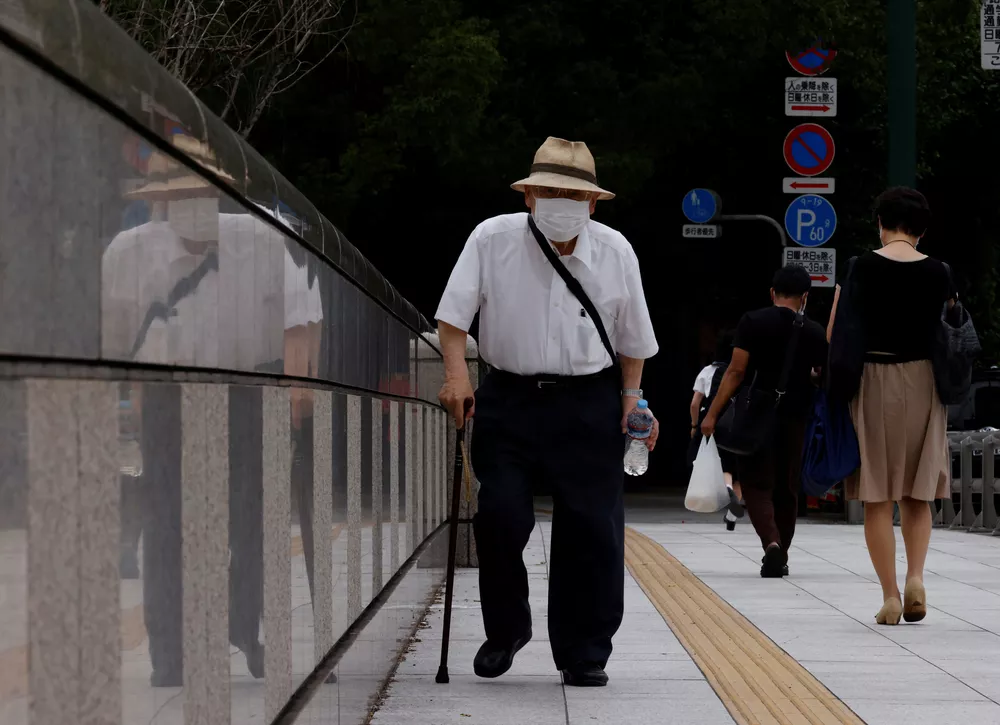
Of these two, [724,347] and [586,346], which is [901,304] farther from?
[724,347]

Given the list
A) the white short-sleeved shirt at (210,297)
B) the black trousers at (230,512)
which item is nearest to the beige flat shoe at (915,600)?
the black trousers at (230,512)

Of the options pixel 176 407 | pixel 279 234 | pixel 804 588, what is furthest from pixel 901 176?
pixel 176 407

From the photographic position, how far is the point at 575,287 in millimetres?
5797

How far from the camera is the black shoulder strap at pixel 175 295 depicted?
234 cm

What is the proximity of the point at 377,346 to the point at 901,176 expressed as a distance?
893cm

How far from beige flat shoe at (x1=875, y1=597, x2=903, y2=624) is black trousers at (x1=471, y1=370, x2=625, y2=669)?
1.99 metres

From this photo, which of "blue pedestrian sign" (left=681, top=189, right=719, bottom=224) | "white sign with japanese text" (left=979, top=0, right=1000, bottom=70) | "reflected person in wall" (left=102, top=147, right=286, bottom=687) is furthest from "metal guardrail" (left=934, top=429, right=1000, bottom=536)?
"reflected person in wall" (left=102, top=147, right=286, bottom=687)

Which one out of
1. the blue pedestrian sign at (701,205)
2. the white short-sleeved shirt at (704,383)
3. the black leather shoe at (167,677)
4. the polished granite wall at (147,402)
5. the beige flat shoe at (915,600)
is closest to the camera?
the polished granite wall at (147,402)

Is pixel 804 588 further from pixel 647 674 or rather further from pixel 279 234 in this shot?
pixel 279 234

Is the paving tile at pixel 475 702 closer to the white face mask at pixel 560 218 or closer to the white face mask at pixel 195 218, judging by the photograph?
Result: the white face mask at pixel 560 218

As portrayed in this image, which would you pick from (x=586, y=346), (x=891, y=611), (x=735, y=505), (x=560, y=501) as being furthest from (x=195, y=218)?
(x=735, y=505)

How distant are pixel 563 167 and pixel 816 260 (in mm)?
11326

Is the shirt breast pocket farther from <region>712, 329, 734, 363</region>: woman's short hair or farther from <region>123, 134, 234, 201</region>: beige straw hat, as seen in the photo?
<region>712, 329, 734, 363</region>: woman's short hair

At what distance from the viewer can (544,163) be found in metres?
5.96
